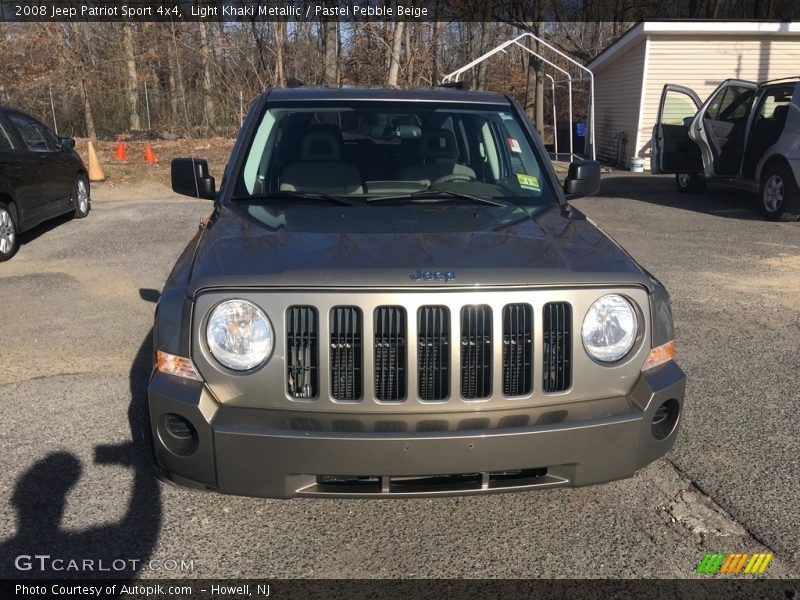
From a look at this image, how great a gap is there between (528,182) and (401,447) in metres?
2.01

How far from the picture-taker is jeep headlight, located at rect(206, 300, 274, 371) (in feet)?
8.32

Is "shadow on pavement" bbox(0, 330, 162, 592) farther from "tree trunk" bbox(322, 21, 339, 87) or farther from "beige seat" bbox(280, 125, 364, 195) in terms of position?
"tree trunk" bbox(322, 21, 339, 87)

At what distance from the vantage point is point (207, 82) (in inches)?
1132

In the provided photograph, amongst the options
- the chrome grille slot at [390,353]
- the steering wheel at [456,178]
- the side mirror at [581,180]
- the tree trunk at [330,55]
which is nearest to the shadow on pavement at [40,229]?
the steering wheel at [456,178]

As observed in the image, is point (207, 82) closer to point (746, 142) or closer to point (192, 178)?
point (746, 142)

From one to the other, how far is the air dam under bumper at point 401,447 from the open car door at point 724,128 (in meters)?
10.3

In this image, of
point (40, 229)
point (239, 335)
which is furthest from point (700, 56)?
point (239, 335)

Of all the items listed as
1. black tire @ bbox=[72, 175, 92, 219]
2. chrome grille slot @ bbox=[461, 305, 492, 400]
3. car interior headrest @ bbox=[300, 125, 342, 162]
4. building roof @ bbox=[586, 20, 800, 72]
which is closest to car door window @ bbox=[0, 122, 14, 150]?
black tire @ bbox=[72, 175, 92, 219]

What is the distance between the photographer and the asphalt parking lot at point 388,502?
279cm

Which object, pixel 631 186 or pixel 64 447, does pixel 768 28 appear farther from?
pixel 64 447

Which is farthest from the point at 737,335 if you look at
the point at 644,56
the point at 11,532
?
the point at 644,56

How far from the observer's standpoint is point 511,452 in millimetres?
2496

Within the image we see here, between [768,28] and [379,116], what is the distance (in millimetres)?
17420

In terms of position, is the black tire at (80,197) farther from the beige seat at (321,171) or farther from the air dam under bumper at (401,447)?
the air dam under bumper at (401,447)
